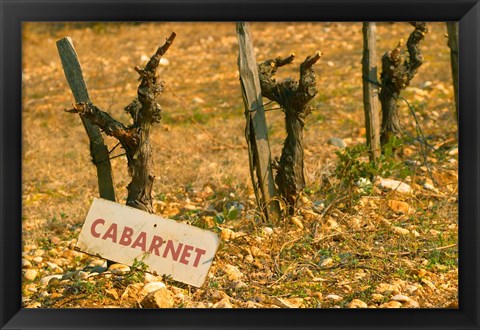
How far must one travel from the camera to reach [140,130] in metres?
6.02

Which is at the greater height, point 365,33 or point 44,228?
point 365,33

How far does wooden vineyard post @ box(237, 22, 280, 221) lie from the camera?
683cm

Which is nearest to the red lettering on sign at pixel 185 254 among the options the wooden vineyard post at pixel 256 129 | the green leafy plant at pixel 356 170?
the wooden vineyard post at pixel 256 129

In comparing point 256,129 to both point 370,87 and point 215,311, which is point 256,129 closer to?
point 370,87

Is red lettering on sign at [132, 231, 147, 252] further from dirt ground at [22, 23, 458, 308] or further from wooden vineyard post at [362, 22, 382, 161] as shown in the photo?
wooden vineyard post at [362, 22, 382, 161]

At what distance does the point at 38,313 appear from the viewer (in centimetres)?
450

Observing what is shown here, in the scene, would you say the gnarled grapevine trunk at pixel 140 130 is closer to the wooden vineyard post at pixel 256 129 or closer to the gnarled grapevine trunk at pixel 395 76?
the wooden vineyard post at pixel 256 129

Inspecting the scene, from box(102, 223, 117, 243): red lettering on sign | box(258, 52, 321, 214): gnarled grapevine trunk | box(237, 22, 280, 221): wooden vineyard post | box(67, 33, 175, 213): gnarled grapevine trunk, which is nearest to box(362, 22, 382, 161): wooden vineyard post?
box(258, 52, 321, 214): gnarled grapevine trunk

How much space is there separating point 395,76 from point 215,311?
4742 mm

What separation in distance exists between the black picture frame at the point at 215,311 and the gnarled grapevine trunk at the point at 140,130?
4.16 feet
